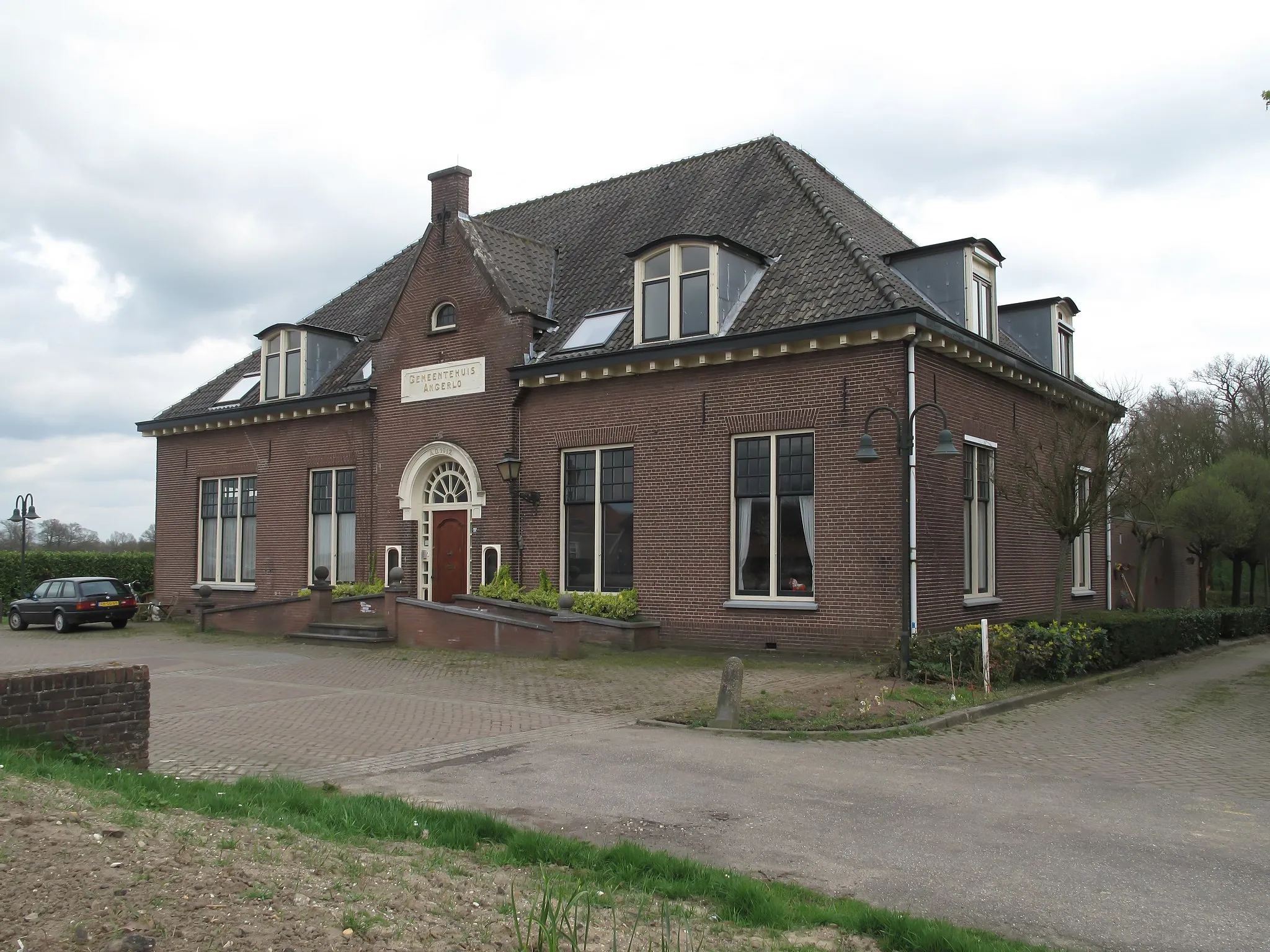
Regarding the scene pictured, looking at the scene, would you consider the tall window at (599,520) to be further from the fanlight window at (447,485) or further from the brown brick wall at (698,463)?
the fanlight window at (447,485)

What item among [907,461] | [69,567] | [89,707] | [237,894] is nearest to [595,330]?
[907,461]

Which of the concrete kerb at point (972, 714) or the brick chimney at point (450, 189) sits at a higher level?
the brick chimney at point (450, 189)

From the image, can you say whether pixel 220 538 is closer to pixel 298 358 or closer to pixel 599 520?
pixel 298 358

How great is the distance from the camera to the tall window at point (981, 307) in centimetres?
1828

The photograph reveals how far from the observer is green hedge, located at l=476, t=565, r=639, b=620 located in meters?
18.5

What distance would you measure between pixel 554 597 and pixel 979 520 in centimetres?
771

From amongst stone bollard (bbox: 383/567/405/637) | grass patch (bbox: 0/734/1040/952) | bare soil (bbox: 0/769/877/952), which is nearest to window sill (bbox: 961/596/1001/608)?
stone bollard (bbox: 383/567/405/637)

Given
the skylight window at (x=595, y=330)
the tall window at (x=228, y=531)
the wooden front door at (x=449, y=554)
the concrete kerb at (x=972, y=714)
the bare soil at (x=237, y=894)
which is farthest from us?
the tall window at (x=228, y=531)

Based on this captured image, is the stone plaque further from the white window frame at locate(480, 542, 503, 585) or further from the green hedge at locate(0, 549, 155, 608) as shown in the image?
the green hedge at locate(0, 549, 155, 608)

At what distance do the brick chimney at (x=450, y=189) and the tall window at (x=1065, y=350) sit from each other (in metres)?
13.4

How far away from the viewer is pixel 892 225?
23.9 metres

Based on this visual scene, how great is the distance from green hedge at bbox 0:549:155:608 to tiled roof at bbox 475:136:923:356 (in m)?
16.9

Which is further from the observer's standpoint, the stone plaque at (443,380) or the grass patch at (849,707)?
the stone plaque at (443,380)

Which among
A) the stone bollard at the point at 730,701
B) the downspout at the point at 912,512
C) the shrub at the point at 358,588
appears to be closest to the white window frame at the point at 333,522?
the shrub at the point at 358,588
